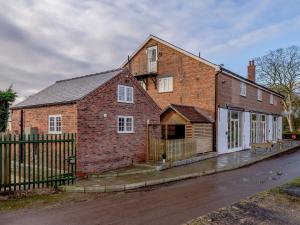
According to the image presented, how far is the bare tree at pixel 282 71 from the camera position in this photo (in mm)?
41847

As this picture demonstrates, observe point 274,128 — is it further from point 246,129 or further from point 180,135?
point 180,135

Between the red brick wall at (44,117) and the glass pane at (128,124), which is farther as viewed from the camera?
the glass pane at (128,124)

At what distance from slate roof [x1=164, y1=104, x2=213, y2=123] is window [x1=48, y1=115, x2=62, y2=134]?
8.45 meters

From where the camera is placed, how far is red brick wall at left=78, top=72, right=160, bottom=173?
12938 millimetres

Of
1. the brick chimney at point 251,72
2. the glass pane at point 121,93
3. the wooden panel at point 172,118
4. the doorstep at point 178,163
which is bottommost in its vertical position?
the doorstep at point 178,163

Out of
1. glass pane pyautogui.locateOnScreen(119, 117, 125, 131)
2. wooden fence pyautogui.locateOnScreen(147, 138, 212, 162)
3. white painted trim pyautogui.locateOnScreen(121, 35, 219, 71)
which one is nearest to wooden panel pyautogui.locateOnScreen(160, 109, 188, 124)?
wooden fence pyautogui.locateOnScreen(147, 138, 212, 162)

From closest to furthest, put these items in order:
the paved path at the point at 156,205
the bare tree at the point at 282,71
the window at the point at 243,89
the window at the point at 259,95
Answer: the paved path at the point at 156,205 < the window at the point at 243,89 < the window at the point at 259,95 < the bare tree at the point at 282,71

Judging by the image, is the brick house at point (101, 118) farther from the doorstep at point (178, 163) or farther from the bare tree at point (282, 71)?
the bare tree at point (282, 71)

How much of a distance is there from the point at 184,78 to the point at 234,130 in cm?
612

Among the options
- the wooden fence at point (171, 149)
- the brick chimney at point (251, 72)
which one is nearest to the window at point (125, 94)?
the wooden fence at point (171, 149)

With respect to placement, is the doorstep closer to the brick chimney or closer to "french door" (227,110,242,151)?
"french door" (227,110,242,151)

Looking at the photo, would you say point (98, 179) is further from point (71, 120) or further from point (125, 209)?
point (125, 209)

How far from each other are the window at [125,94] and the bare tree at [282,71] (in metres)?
33.6

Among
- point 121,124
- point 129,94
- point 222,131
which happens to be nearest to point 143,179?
point 121,124
